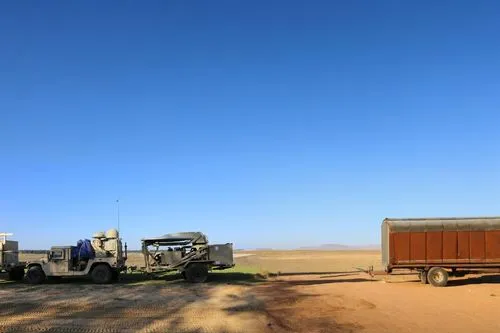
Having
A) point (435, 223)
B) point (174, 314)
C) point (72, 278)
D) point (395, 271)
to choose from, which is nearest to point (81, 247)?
point (72, 278)

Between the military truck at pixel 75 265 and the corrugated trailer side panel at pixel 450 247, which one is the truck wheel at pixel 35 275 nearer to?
the military truck at pixel 75 265

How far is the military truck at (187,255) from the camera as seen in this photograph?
26984mm

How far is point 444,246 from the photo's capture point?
1015 inches

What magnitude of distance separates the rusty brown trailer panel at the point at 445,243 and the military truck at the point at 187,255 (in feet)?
26.2

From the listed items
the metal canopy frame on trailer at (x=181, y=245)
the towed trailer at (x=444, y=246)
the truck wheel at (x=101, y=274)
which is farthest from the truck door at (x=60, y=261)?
the towed trailer at (x=444, y=246)

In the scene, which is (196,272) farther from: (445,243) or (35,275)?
(445,243)

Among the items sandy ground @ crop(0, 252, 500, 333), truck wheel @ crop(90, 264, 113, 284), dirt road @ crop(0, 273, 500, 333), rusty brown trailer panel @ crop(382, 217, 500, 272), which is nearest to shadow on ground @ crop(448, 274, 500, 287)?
sandy ground @ crop(0, 252, 500, 333)

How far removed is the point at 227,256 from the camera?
27391 millimetres

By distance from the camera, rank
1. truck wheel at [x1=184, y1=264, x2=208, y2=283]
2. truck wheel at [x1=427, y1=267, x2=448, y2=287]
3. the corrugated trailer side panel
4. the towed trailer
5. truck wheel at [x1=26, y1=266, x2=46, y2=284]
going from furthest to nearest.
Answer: truck wheel at [x1=184, y1=264, x2=208, y2=283] < truck wheel at [x1=26, y1=266, x2=46, y2=284] < the corrugated trailer side panel < the towed trailer < truck wheel at [x1=427, y1=267, x2=448, y2=287]

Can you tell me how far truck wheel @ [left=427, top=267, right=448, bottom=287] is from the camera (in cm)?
2500

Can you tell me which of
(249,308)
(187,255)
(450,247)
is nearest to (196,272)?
(187,255)

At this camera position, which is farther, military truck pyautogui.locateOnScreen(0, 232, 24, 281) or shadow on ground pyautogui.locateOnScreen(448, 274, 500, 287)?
military truck pyautogui.locateOnScreen(0, 232, 24, 281)

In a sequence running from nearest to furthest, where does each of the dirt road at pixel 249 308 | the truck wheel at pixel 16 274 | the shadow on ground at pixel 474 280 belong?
the dirt road at pixel 249 308
the shadow on ground at pixel 474 280
the truck wheel at pixel 16 274

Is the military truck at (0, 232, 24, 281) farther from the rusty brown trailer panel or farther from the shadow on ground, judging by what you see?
the shadow on ground
